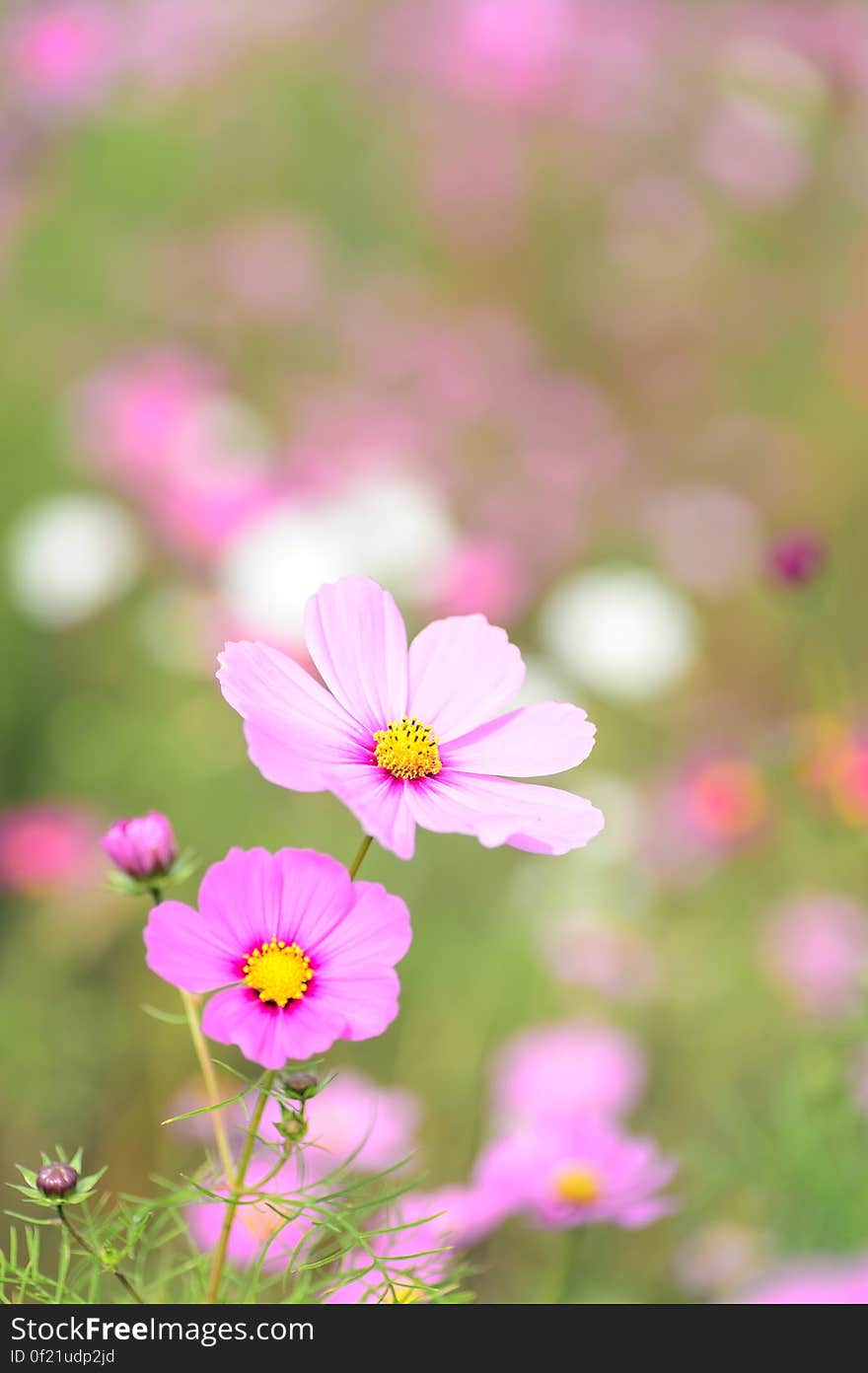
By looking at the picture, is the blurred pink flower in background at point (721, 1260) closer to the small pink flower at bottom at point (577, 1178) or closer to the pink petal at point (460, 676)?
the small pink flower at bottom at point (577, 1178)

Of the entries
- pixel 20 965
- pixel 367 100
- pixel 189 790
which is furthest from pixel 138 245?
pixel 20 965

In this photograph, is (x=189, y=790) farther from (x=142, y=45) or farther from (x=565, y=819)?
(x=142, y=45)

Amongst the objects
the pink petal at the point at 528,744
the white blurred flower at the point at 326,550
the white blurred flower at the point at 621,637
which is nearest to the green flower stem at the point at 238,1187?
the pink petal at the point at 528,744

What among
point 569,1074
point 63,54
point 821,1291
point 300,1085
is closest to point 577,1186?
point 821,1291

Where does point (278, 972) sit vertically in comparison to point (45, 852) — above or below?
below

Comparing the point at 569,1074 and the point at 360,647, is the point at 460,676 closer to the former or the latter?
the point at 360,647

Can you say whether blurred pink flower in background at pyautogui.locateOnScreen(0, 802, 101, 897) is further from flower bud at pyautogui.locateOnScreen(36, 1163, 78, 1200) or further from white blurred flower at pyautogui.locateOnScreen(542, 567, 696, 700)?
flower bud at pyautogui.locateOnScreen(36, 1163, 78, 1200)
